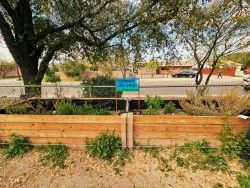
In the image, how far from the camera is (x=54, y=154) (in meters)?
2.66

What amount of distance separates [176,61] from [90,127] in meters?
5.46

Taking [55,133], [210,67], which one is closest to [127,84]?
[55,133]

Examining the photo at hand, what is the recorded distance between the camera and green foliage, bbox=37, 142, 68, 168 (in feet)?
8.26

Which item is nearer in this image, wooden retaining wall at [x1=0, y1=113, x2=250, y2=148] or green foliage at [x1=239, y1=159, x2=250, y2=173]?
green foliage at [x1=239, y1=159, x2=250, y2=173]

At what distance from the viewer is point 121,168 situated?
2.41 meters

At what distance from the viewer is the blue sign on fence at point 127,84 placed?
3.74 m

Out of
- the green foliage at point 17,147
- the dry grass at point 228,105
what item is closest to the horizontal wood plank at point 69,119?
the green foliage at point 17,147

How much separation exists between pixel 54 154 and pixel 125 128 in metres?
1.57

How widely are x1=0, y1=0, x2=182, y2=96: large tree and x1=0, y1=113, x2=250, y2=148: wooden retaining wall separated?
2819 millimetres

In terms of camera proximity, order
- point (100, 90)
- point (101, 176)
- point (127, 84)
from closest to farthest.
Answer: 1. point (101, 176)
2. point (127, 84)
3. point (100, 90)

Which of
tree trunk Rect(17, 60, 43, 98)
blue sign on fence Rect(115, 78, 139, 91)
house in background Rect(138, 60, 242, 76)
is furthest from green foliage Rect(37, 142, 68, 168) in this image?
house in background Rect(138, 60, 242, 76)

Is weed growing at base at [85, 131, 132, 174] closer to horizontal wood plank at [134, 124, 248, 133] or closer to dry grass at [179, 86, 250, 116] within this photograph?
horizontal wood plank at [134, 124, 248, 133]

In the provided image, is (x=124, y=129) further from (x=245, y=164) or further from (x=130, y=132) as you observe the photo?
(x=245, y=164)

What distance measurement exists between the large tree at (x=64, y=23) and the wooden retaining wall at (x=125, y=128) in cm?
282
